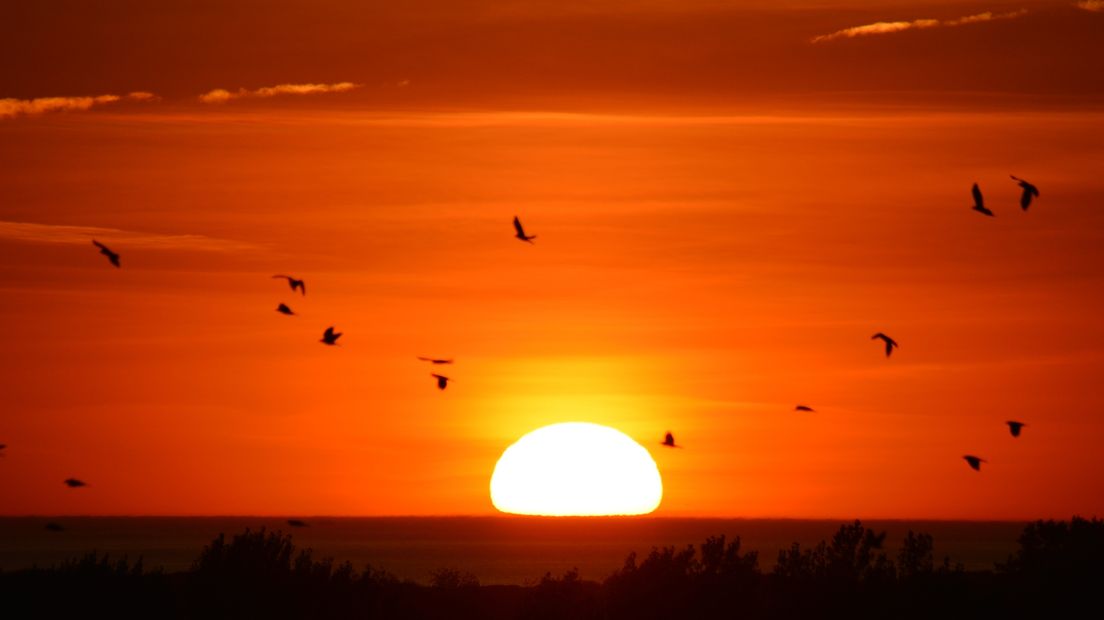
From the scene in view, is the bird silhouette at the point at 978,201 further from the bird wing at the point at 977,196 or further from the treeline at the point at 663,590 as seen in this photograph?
the treeline at the point at 663,590

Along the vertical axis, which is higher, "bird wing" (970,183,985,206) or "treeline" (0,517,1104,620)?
"bird wing" (970,183,985,206)

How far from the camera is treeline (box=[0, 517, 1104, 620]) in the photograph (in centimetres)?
4350

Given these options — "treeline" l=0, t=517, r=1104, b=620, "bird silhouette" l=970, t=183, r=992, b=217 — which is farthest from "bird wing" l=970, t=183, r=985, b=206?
"treeline" l=0, t=517, r=1104, b=620

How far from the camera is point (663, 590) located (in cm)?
4369

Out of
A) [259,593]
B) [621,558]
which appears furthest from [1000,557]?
[259,593]

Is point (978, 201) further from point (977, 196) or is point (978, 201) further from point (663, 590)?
point (663, 590)

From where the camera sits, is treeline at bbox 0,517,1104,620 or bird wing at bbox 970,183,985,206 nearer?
bird wing at bbox 970,183,985,206

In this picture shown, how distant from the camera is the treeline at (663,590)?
143 ft

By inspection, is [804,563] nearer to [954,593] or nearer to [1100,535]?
[954,593]

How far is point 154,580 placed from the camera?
46.5m

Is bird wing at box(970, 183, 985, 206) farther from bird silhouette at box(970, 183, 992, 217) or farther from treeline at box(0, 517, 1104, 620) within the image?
treeline at box(0, 517, 1104, 620)

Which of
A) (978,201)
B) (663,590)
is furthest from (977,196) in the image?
(663,590)

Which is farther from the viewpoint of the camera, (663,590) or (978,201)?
(663,590)

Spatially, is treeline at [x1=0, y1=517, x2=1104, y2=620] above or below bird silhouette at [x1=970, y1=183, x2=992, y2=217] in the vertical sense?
below
